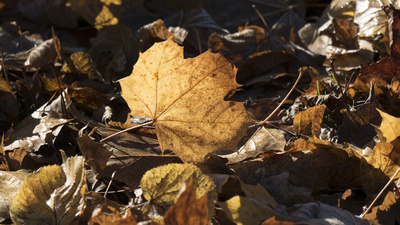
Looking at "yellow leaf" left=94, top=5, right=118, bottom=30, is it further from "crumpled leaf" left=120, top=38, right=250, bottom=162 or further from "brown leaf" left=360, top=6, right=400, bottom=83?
"brown leaf" left=360, top=6, right=400, bottom=83

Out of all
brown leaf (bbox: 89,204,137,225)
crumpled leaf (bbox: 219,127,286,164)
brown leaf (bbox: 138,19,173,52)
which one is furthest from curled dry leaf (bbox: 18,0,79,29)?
brown leaf (bbox: 89,204,137,225)

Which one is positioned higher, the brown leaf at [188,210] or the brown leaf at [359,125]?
the brown leaf at [188,210]

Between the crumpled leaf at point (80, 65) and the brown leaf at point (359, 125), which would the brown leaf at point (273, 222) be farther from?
the crumpled leaf at point (80, 65)

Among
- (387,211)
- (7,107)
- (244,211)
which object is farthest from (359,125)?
(7,107)

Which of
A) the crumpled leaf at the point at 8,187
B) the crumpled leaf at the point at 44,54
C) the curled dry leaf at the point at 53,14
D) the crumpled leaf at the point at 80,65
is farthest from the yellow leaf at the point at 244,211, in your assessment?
the curled dry leaf at the point at 53,14

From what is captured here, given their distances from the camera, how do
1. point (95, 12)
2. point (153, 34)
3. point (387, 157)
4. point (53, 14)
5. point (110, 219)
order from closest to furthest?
point (110, 219) → point (387, 157) → point (153, 34) → point (95, 12) → point (53, 14)

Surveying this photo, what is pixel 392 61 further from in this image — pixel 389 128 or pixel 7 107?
pixel 7 107
